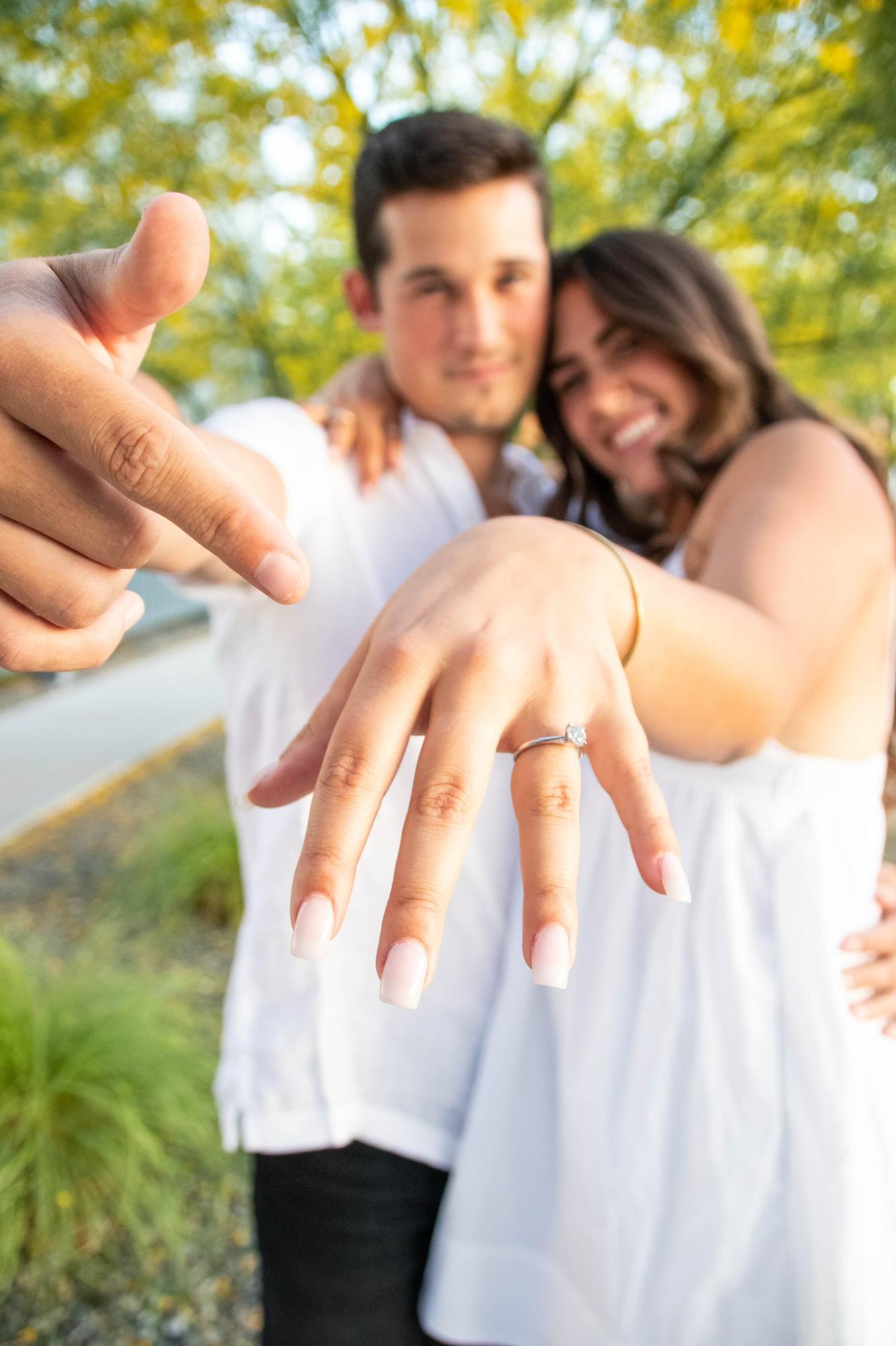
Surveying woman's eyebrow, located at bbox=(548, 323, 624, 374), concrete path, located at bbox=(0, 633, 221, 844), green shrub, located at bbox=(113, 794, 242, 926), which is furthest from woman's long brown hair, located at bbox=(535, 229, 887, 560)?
concrete path, located at bbox=(0, 633, 221, 844)

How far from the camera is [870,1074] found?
4.33 feet

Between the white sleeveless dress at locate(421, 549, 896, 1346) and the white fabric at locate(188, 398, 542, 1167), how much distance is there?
0.37ft

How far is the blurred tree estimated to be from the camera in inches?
110

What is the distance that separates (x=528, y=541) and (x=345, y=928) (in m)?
0.93

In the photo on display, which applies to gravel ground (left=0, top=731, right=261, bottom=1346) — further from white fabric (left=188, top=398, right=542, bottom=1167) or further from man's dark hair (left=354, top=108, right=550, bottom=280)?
man's dark hair (left=354, top=108, right=550, bottom=280)

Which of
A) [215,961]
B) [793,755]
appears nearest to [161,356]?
[215,961]

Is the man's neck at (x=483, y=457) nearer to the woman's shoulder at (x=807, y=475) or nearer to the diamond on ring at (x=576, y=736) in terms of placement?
the woman's shoulder at (x=807, y=475)

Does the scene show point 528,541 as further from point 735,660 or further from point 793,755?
point 793,755

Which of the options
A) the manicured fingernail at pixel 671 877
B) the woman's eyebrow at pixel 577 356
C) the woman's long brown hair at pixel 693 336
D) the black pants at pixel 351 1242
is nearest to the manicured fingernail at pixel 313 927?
the manicured fingernail at pixel 671 877

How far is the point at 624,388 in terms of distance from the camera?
197cm

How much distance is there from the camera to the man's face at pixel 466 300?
72.1 inches

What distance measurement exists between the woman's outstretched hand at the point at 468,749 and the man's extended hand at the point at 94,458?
13cm

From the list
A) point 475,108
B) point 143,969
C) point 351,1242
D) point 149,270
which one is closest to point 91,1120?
point 143,969

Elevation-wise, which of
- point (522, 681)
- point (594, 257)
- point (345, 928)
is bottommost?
point (345, 928)
